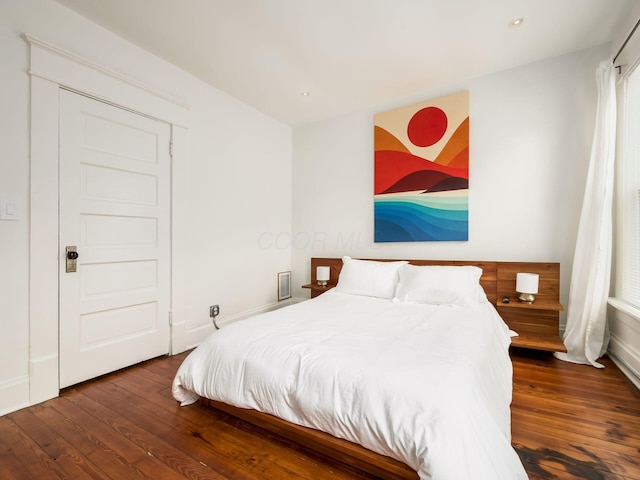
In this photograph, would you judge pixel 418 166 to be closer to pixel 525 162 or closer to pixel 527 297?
pixel 525 162

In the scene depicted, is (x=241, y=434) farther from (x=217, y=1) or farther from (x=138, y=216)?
(x=217, y=1)

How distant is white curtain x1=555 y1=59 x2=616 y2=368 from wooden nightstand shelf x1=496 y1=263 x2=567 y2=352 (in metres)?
0.12

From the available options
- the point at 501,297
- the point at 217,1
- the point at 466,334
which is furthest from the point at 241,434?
the point at 217,1

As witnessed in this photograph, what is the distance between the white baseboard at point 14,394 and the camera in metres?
1.79

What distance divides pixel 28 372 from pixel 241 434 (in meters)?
1.49

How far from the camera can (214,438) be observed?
1.55m

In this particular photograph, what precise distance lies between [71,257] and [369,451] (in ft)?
7.42

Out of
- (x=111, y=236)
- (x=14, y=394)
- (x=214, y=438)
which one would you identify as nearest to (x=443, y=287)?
(x=214, y=438)

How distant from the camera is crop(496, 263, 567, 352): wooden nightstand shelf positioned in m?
2.54

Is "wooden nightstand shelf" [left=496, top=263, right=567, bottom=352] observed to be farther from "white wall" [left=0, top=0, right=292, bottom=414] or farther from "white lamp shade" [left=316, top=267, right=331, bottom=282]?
"white wall" [left=0, top=0, right=292, bottom=414]

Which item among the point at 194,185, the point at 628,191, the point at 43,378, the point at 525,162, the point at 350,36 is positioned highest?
the point at 350,36

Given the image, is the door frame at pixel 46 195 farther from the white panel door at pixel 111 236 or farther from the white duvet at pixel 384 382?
the white duvet at pixel 384 382

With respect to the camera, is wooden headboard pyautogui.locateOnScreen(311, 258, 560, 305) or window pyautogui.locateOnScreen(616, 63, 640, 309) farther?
wooden headboard pyautogui.locateOnScreen(311, 258, 560, 305)

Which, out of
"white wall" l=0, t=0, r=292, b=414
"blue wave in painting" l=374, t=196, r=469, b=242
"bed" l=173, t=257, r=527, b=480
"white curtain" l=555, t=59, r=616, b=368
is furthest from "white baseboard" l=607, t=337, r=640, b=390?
"white wall" l=0, t=0, r=292, b=414
